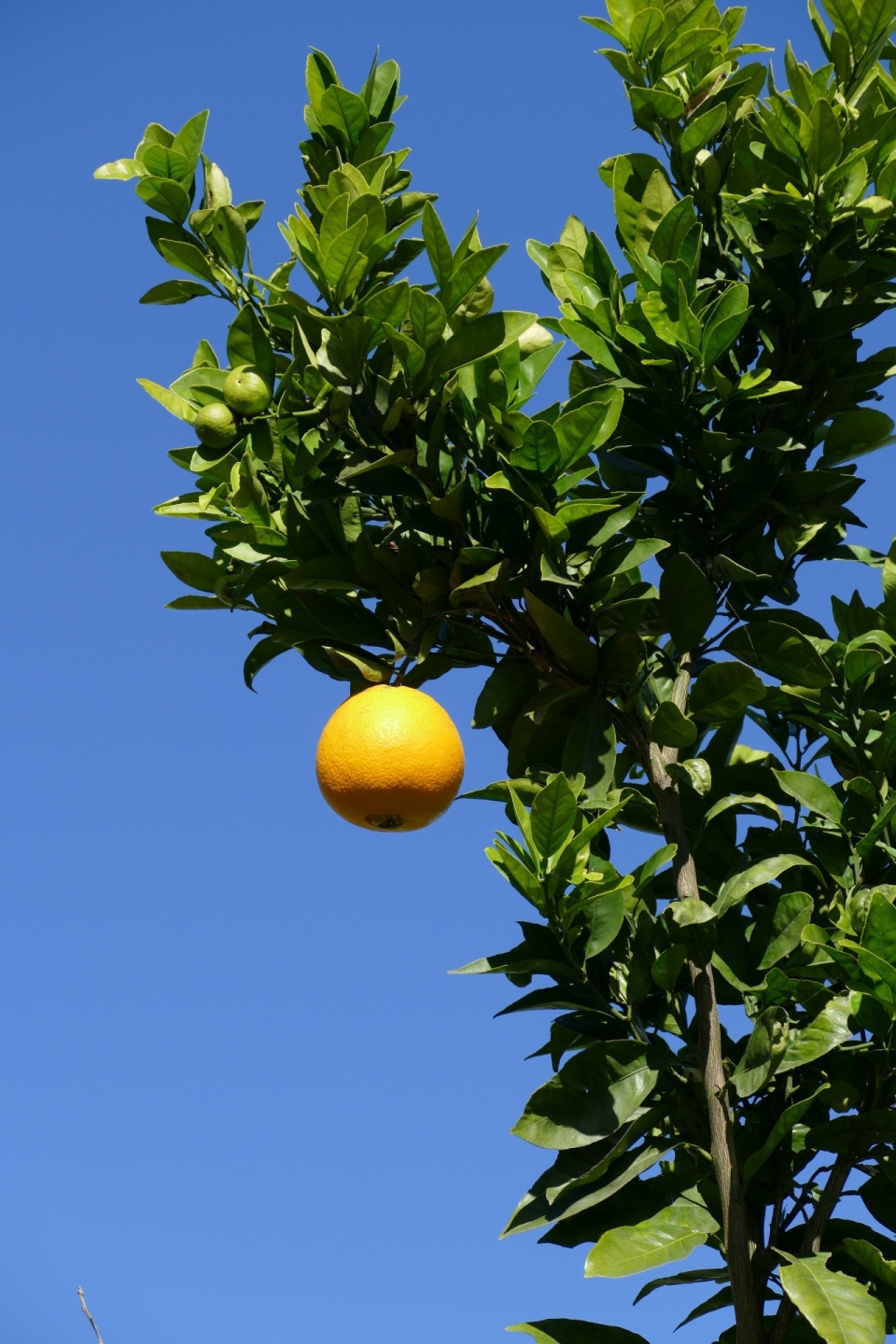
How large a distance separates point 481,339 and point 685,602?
0.59m

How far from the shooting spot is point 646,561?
7.68 ft

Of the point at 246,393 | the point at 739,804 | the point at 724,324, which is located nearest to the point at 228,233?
the point at 246,393

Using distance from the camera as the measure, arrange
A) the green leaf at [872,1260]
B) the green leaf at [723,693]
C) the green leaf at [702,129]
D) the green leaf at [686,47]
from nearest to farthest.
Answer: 1. the green leaf at [872,1260]
2. the green leaf at [723,693]
3. the green leaf at [702,129]
4. the green leaf at [686,47]

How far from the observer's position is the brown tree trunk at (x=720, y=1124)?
2008 millimetres

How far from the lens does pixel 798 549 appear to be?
2508 mm

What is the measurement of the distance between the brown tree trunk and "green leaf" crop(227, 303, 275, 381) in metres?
1.07

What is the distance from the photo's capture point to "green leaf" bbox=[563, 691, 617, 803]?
224 centimetres

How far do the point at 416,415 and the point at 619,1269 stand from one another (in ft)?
4.58

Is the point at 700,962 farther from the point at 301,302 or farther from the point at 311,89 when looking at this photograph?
the point at 311,89

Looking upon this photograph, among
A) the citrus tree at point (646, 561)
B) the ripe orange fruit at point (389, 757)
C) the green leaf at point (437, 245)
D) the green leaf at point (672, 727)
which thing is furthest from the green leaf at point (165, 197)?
the green leaf at point (672, 727)

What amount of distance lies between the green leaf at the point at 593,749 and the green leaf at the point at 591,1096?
0.41m

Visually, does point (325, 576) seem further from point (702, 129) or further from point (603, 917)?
point (702, 129)

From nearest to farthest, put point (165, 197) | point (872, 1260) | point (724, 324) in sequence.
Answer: point (872, 1260), point (724, 324), point (165, 197)

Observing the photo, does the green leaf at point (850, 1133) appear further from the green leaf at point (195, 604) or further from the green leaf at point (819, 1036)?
the green leaf at point (195, 604)
